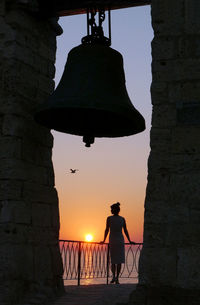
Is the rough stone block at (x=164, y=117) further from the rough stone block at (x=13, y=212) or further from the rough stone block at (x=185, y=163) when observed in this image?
the rough stone block at (x=13, y=212)

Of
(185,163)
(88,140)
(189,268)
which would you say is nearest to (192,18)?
(185,163)

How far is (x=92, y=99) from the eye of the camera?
17.5 ft

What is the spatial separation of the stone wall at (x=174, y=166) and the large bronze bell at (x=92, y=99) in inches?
21.8

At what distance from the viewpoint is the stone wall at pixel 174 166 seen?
189 inches

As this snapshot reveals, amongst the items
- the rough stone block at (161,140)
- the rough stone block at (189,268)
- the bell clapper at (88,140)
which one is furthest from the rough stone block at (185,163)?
the bell clapper at (88,140)

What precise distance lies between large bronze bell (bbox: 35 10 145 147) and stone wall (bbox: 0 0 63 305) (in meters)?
0.49

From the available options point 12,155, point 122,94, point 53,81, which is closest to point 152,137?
point 122,94

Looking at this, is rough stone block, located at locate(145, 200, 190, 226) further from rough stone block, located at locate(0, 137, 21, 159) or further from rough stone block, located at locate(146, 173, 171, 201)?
rough stone block, located at locate(0, 137, 21, 159)

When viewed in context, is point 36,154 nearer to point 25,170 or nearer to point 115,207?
point 25,170

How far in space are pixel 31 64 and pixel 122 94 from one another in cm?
144

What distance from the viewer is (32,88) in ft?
21.5

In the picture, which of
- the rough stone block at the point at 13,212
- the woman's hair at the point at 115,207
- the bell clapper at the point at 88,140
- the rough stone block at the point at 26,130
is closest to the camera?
the bell clapper at the point at 88,140

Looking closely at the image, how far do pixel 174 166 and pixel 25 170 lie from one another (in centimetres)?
200

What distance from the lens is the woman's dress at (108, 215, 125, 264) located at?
29.2 ft
